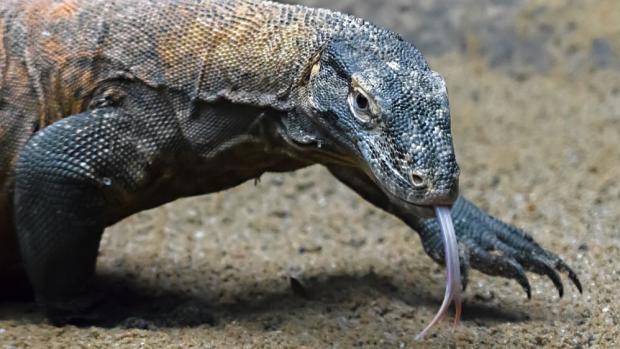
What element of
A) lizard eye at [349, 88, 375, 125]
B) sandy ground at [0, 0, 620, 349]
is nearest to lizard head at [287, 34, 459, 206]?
lizard eye at [349, 88, 375, 125]

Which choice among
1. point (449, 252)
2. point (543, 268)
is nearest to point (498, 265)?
point (543, 268)

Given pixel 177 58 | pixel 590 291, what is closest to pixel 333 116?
pixel 177 58

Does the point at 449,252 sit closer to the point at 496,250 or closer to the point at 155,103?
the point at 496,250

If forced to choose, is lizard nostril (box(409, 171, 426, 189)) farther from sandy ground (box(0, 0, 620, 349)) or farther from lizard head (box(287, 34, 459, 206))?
sandy ground (box(0, 0, 620, 349))

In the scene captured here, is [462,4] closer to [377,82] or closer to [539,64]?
[539,64]

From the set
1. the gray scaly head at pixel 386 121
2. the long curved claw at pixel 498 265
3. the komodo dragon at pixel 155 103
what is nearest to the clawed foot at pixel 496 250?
the long curved claw at pixel 498 265

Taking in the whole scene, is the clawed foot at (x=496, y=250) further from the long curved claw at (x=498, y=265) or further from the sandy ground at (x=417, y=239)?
the sandy ground at (x=417, y=239)
